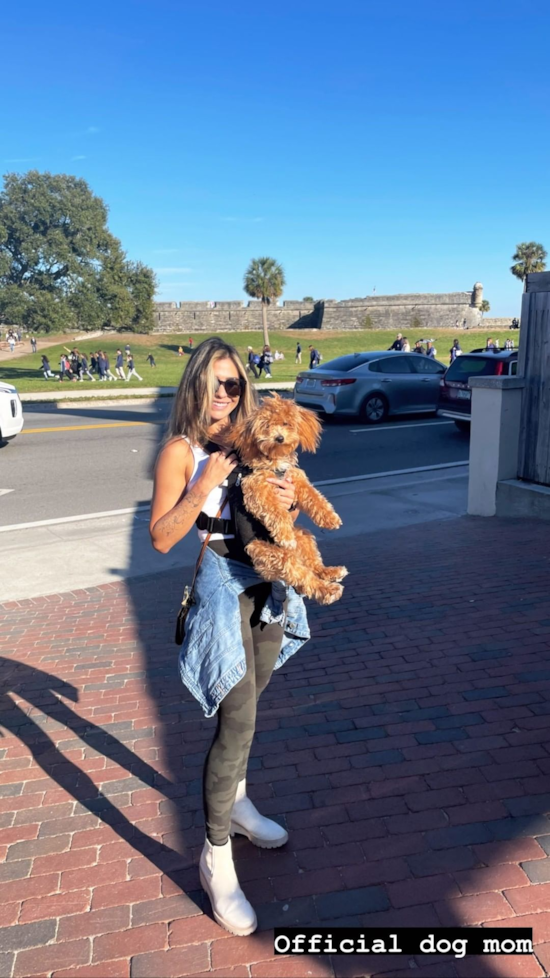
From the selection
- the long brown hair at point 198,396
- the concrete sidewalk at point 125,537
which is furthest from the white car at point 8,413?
the long brown hair at point 198,396

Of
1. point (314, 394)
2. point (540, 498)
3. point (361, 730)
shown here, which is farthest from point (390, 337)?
point (361, 730)

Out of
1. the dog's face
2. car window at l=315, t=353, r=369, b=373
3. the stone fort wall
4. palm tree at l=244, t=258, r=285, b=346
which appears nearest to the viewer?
the dog's face

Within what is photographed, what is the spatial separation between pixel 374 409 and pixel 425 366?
6.45 feet

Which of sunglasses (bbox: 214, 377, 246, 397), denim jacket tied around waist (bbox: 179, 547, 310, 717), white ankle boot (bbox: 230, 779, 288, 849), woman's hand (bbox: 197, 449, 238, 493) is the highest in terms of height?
sunglasses (bbox: 214, 377, 246, 397)

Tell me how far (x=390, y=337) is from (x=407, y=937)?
6299 centimetres

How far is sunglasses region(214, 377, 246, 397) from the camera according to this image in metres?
2.56

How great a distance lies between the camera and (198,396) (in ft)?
8.33

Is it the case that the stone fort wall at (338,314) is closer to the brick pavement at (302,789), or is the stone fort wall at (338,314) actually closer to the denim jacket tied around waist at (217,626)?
the brick pavement at (302,789)

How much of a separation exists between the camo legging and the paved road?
6541 millimetres

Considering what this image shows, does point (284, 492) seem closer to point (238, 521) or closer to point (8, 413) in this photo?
point (238, 521)

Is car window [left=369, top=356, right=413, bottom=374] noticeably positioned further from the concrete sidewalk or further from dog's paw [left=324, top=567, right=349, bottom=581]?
dog's paw [left=324, top=567, right=349, bottom=581]

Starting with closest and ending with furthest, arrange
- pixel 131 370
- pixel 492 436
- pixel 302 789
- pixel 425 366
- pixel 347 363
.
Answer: pixel 302 789 → pixel 492 436 → pixel 347 363 → pixel 425 366 → pixel 131 370

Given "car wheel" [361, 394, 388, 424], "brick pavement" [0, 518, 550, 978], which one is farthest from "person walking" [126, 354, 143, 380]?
"brick pavement" [0, 518, 550, 978]

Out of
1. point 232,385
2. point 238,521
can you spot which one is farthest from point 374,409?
point 238,521
